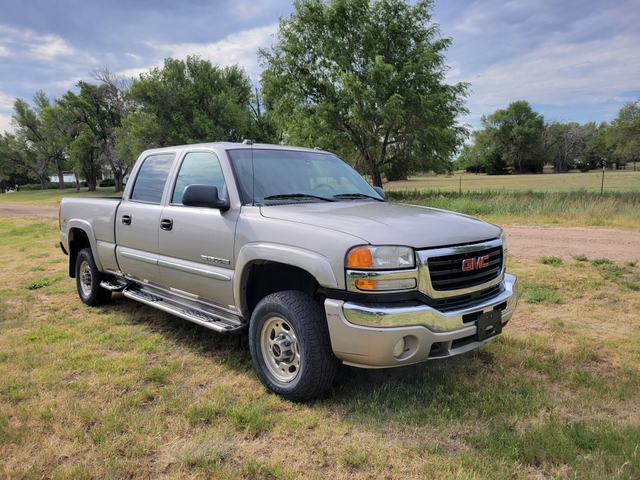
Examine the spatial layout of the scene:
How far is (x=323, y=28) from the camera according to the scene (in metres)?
27.2

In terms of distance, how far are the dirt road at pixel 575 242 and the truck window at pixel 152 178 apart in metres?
6.53

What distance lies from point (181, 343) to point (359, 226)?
2548mm

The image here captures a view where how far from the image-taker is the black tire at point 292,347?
9.80 ft

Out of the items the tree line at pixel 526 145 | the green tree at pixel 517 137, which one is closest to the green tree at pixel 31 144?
the tree line at pixel 526 145

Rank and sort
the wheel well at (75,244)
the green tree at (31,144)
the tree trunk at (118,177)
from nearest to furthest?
1. the wheel well at (75,244)
2. the tree trunk at (118,177)
3. the green tree at (31,144)

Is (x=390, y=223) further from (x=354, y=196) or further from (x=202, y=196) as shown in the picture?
(x=202, y=196)

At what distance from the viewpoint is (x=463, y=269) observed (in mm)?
3045

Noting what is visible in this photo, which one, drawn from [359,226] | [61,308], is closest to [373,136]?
[61,308]

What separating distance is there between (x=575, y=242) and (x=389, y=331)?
27.6 ft

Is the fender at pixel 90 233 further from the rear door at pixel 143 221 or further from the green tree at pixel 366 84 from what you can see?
the green tree at pixel 366 84

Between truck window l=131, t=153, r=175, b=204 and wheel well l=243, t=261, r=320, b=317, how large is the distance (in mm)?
1590

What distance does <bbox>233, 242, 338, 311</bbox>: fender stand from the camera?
2863 millimetres

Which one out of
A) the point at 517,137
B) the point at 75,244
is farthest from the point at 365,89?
the point at 517,137

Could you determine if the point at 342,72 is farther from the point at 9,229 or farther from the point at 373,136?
the point at 9,229
